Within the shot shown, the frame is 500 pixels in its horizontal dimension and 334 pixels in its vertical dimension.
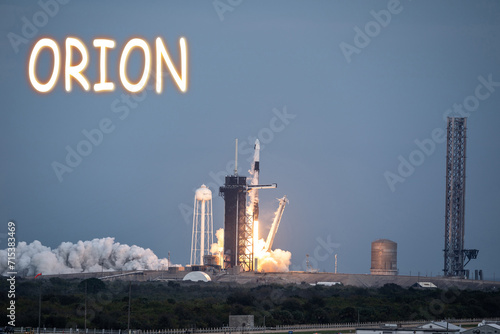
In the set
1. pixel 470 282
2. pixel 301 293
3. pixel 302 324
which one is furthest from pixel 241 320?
pixel 470 282

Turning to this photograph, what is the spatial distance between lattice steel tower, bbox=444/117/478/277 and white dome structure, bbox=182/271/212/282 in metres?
44.6

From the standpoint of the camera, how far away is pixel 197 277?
16275 centimetres

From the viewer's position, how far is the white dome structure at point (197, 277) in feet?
531

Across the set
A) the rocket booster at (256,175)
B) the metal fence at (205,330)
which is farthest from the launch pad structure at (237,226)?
the metal fence at (205,330)

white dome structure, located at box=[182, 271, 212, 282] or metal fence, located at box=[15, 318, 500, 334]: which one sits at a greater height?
white dome structure, located at box=[182, 271, 212, 282]

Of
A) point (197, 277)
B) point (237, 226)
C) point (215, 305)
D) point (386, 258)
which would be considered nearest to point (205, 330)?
point (215, 305)

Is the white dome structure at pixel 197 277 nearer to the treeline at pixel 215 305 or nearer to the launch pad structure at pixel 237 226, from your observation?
the treeline at pixel 215 305

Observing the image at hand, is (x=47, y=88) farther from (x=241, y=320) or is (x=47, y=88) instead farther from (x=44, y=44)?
(x=241, y=320)

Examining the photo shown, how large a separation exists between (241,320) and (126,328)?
1347 cm

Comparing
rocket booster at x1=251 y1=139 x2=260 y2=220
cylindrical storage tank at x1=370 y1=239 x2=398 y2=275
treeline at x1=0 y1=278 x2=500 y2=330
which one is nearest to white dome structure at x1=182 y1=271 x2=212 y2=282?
treeline at x1=0 y1=278 x2=500 y2=330

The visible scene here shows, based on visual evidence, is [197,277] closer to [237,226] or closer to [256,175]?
[237,226]

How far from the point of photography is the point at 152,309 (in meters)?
104

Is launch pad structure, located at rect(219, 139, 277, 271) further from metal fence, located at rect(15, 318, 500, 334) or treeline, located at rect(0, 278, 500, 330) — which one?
metal fence, located at rect(15, 318, 500, 334)

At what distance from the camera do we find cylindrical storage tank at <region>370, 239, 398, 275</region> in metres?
179
